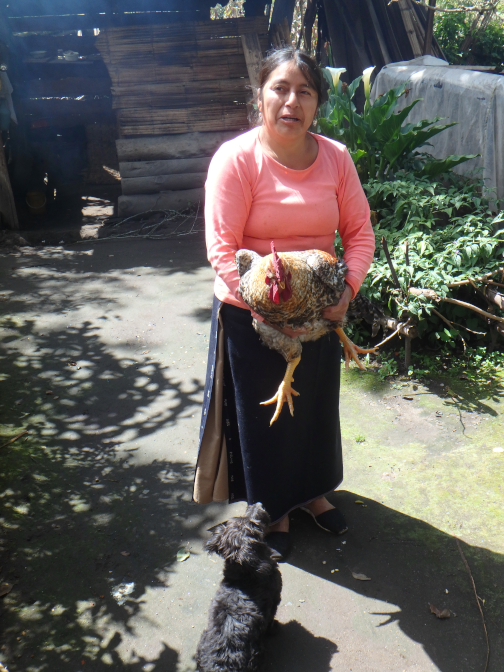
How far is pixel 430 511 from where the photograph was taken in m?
3.09

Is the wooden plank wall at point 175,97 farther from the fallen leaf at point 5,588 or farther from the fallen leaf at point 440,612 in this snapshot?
the fallen leaf at point 440,612

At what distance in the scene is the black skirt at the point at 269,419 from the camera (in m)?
2.53

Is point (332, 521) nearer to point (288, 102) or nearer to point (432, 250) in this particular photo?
point (288, 102)

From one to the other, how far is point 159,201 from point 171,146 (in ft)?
3.18

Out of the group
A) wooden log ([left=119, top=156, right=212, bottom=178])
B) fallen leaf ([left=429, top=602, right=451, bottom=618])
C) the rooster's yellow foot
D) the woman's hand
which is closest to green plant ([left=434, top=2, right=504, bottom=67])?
wooden log ([left=119, top=156, right=212, bottom=178])

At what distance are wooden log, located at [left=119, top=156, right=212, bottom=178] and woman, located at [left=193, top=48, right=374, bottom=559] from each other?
7.36m

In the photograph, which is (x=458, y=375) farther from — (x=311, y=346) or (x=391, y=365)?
(x=311, y=346)

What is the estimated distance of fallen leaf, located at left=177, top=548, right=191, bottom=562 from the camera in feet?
9.34

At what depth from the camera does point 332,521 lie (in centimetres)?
295

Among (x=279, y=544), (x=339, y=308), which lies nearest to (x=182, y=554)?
(x=279, y=544)

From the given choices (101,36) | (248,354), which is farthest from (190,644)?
(101,36)

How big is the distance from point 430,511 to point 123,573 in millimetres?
1744

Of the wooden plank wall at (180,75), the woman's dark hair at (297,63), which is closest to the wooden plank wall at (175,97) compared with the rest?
the wooden plank wall at (180,75)

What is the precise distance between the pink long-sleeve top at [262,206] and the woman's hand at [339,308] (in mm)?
49
